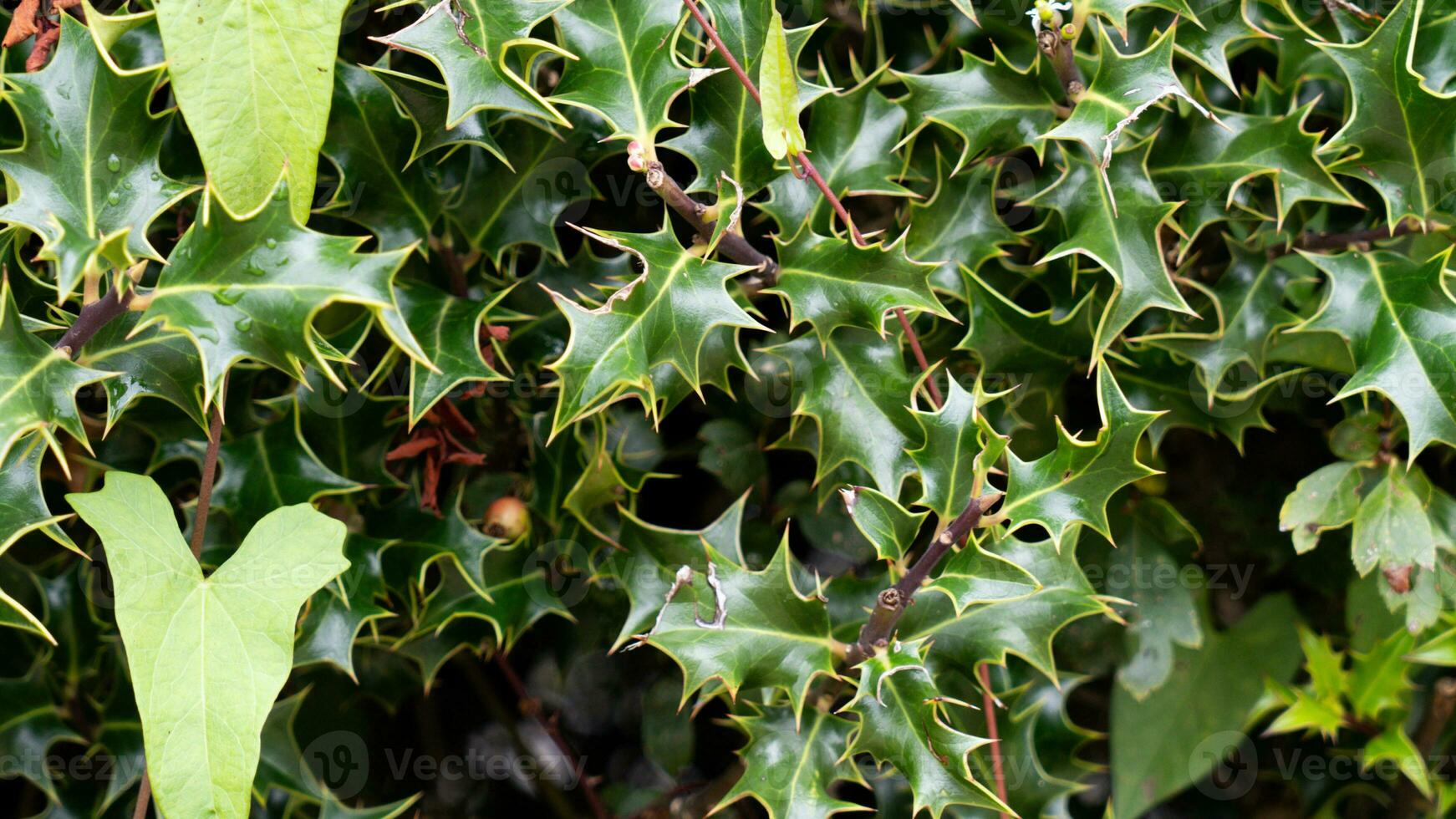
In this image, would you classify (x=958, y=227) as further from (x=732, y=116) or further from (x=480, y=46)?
(x=480, y=46)

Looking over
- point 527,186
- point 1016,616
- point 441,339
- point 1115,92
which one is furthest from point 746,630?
point 1115,92

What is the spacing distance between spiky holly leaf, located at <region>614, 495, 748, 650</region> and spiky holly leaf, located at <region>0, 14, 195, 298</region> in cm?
53

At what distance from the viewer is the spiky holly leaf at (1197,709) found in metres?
1.48

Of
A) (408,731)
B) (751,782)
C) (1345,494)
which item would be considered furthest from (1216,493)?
(408,731)

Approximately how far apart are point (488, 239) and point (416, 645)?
46cm

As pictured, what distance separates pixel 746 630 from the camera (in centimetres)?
104

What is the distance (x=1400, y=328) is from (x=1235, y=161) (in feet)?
0.76

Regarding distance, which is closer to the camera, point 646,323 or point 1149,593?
point 646,323

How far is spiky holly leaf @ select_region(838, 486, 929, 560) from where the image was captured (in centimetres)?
100

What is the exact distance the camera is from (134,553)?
888mm

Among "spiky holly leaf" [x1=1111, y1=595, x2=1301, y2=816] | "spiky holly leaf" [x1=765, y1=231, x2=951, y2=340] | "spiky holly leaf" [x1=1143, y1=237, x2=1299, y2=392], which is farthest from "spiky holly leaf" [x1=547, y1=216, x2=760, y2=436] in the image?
"spiky holly leaf" [x1=1111, y1=595, x2=1301, y2=816]

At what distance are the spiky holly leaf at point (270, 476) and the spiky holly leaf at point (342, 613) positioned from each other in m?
0.07

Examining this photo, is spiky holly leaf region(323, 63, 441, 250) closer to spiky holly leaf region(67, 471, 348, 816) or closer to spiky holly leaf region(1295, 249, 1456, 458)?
spiky holly leaf region(67, 471, 348, 816)

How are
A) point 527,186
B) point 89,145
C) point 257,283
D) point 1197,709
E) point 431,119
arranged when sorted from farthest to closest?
1. point 1197,709
2. point 527,186
3. point 431,119
4. point 89,145
5. point 257,283
